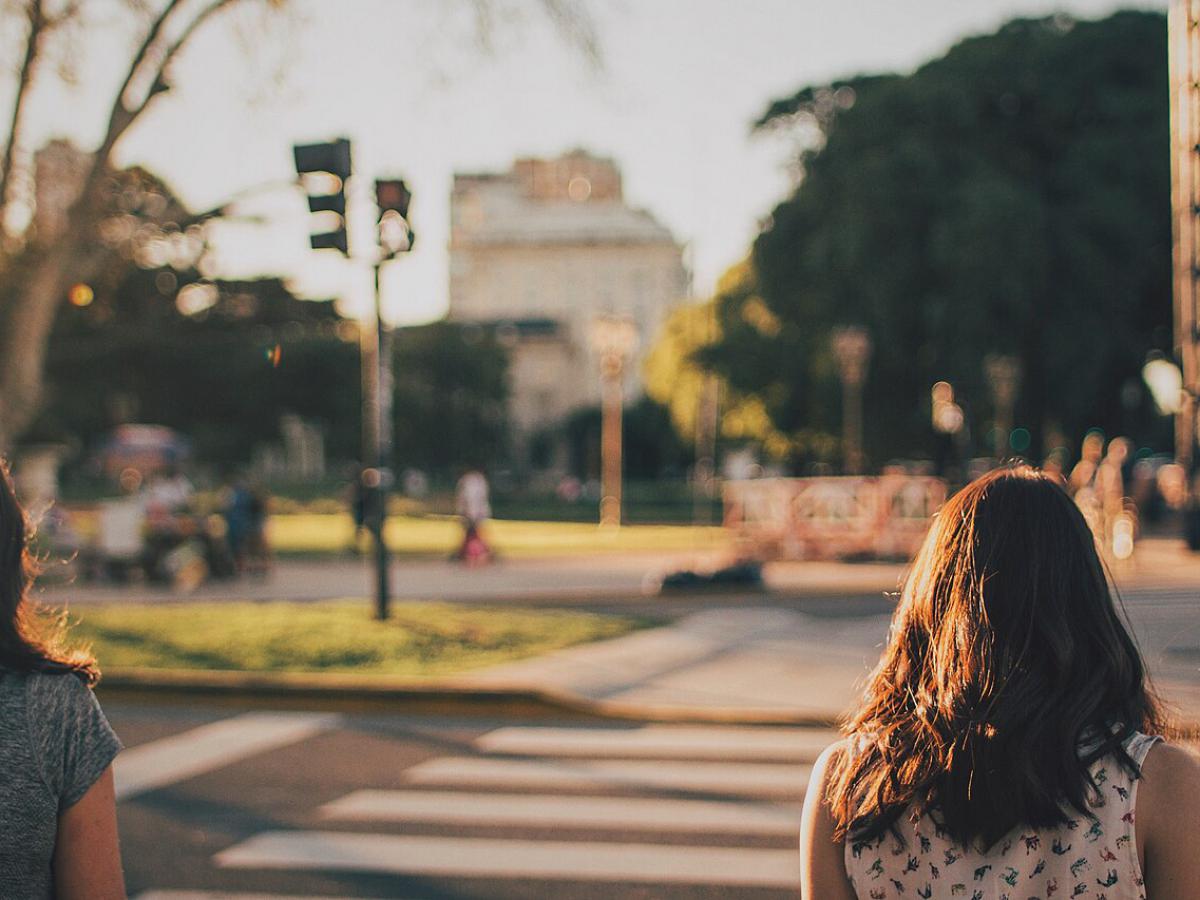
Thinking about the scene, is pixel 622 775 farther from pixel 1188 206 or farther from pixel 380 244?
pixel 1188 206

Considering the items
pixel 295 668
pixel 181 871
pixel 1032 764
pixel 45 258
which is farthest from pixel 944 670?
pixel 45 258

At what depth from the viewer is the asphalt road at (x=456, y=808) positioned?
6121mm

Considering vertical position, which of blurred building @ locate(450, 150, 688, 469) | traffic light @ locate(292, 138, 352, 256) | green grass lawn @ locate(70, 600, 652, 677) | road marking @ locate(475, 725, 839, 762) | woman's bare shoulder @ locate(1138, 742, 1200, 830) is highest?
blurred building @ locate(450, 150, 688, 469)

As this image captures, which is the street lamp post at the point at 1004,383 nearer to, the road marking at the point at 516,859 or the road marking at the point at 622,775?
the road marking at the point at 622,775

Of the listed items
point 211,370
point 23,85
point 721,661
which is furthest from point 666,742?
point 211,370

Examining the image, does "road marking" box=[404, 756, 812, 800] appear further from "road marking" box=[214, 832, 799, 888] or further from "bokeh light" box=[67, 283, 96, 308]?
"bokeh light" box=[67, 283, 96, 308]

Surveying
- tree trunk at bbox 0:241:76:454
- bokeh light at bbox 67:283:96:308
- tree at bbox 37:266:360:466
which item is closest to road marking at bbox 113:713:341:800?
tree trunk at bbox 0:241:76:454

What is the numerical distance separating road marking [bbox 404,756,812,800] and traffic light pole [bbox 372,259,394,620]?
5337 millimetres

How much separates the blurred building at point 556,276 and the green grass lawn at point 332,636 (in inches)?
3584

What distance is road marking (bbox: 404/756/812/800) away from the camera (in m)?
7.82

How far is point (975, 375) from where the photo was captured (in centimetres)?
3522

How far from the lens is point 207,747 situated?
9.22 metres

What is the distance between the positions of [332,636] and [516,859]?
23.1 ft

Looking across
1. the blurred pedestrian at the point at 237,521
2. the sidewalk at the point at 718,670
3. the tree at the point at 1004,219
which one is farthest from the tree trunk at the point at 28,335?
the tree at the point at 1004,219
